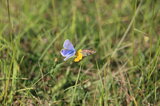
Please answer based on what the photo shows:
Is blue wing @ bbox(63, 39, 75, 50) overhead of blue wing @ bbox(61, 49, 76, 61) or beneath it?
overhead

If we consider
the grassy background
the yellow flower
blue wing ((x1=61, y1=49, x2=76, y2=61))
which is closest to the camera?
blue wing ((x1=61, y1=49, x2=76, y2=61))

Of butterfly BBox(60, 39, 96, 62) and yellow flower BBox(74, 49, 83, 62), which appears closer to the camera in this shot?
butterfly BBox(60, 39, 96, 62)

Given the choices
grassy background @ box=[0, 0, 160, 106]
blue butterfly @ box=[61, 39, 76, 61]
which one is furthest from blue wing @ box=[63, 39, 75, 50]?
grassy background @ box=[0, 0, 160, 106]

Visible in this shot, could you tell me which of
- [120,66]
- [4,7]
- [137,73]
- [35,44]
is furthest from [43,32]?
[137,73]

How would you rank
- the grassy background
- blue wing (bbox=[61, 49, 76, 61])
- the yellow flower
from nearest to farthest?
blue wing (bbox=[61, 49, 76, 61]) < the yellow flower < the grassy background

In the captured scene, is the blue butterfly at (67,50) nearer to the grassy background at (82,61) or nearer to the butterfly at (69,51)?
the butterfly at (69,51)

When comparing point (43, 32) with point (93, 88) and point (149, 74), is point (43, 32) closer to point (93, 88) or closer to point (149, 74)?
point (93, 88)

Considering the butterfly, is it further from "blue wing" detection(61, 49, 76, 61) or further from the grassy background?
the grassy background

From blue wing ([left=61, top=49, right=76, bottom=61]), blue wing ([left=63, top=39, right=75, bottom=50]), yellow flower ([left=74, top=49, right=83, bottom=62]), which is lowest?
yellow flower ([left=74, top=49, right=83, bottom=62])

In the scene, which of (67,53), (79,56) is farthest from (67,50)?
(79,56)
